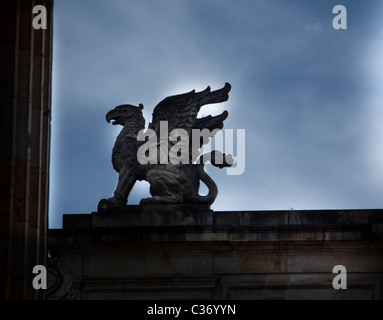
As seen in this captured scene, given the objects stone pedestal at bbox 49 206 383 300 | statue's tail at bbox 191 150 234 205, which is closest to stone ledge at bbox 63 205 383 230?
stone pedestal at bbox 49 206 383 300

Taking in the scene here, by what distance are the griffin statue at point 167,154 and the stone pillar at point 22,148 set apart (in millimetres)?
10093

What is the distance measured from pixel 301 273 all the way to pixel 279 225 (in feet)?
3.72

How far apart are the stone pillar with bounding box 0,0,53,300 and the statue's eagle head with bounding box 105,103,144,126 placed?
36.6 ft

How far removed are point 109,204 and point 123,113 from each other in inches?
97.2

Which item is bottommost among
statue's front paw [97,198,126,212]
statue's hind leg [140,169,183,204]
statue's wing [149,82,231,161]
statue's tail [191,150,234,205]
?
statue's front paw [97,198,126,212]

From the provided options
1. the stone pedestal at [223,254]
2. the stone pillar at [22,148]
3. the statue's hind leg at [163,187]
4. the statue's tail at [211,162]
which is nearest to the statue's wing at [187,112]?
the statue's tail at [211,162]

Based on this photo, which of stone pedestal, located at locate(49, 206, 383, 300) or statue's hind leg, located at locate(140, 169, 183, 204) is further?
statue's hind leg, located at locate(140, 169, 183, 204)

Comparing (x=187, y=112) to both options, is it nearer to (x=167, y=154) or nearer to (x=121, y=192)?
(x=167, y=154)

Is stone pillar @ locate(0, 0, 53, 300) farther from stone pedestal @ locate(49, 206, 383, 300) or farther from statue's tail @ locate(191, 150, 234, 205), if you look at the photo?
statue's tail @ locate(191, 150, 234, 205)

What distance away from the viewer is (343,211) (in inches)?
922

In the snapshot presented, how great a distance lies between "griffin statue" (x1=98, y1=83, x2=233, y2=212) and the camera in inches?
946
